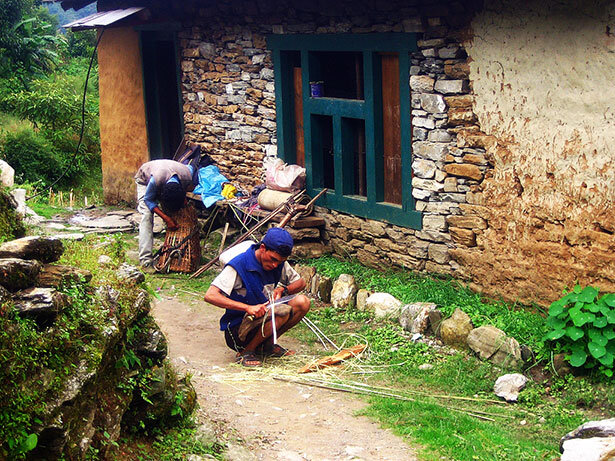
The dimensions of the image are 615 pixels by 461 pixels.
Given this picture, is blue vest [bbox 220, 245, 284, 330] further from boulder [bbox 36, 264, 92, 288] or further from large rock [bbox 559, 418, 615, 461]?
large rock [bbox 559, 418, 615, 461]

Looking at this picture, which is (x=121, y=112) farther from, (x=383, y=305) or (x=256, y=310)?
(x=256, y=310)

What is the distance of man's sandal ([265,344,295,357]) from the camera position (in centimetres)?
717

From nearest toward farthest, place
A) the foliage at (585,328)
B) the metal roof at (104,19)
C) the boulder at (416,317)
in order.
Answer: the foliage at (585,328)
the boulder at (416,317)
the metal roof at (104,19)

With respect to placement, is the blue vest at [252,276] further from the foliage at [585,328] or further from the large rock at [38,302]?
the large rock at [38,302]

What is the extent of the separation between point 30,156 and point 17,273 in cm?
1334

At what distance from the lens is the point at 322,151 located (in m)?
9.86

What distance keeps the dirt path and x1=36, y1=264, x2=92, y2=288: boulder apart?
166cm

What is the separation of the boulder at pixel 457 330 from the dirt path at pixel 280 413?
123 cm

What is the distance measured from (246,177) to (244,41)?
5.58 ft

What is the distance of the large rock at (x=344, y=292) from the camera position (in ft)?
27.5

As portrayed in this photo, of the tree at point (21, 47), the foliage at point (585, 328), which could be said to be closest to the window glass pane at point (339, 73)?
the foliage at point (585, 328)

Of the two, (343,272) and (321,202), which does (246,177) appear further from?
(343,272)

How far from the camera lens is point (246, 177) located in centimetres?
1099

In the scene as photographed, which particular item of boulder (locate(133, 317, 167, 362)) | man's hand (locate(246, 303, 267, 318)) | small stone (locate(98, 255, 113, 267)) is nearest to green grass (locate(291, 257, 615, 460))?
man's hand (locate(246, 303, 267, 318))
